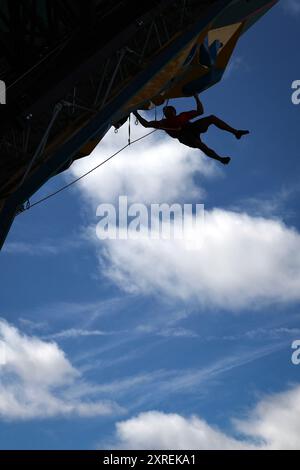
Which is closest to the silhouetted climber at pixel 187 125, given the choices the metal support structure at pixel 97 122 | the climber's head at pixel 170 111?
the climber's head at pixel 170 111

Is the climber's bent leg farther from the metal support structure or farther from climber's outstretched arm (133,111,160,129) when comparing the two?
the metal support structure

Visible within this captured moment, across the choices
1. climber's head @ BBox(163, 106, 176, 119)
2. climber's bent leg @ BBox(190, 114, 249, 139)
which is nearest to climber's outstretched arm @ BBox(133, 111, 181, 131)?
climber's head @ BBox(163, 106, 176, 119)

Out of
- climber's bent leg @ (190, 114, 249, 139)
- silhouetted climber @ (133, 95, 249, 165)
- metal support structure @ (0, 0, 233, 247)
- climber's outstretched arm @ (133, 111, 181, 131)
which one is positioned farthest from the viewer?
climber's outstretched arm @ (133, 111, 181, 131)

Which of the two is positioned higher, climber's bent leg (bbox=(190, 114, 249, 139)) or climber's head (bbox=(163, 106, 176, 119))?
climber's head (bbox=(163, 106, 176, 119))

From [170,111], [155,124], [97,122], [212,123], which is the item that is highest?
[170,111]

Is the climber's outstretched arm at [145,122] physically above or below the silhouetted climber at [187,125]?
above

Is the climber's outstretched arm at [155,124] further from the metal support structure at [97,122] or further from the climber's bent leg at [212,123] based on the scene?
the metal support structure at [97,122]

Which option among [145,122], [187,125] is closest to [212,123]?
[187,125]

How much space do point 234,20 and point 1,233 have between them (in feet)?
24.3

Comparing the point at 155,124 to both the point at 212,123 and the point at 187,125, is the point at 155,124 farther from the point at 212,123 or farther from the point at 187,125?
the point at 212,123

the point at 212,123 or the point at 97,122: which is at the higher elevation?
the point at 212,123

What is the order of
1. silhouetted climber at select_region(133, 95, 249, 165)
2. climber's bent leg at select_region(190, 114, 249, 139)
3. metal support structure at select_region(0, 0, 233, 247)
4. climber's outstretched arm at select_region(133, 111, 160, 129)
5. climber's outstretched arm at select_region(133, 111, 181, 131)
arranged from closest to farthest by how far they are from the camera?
metal support structure at select_region(0, 0, 233, 247)
climber's bent leg at select_region(190, 114, 249, 139)
silhouetted climber at select_region(133, 95, 249, 165)
climber's outstretched arm at select_region(133, 111, 181, 131)
climber's outstretched arm at select_region(133, 111, 160, 129)

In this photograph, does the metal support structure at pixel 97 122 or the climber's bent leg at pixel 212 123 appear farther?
the climber's bent leg at pixel 212 123
